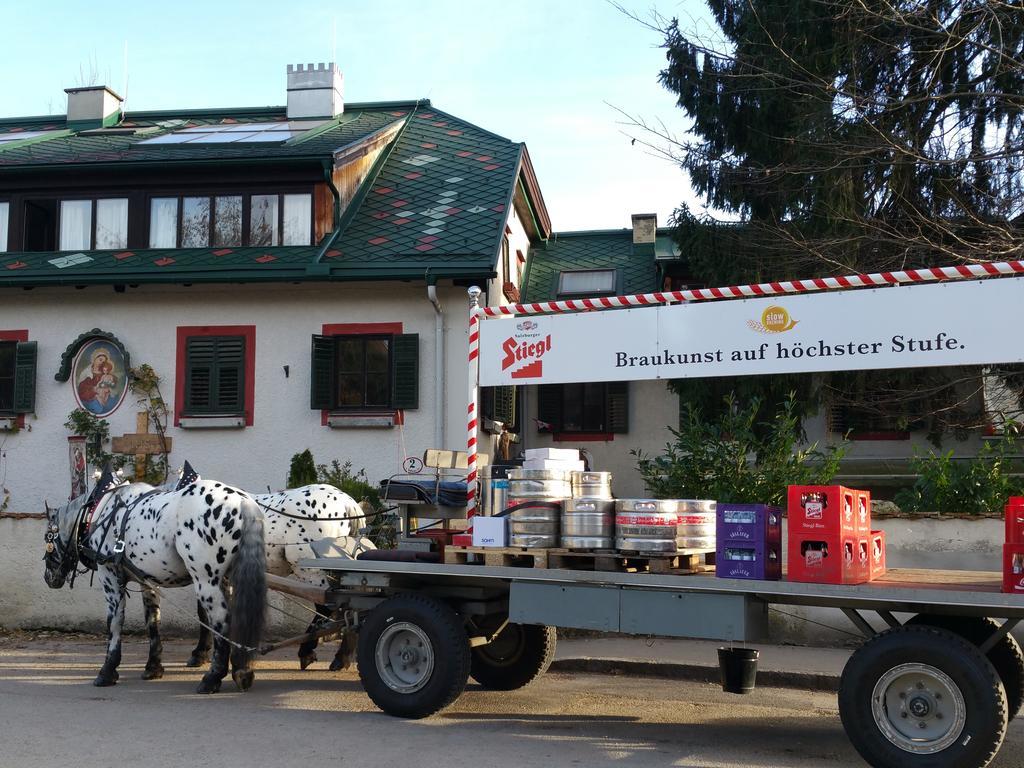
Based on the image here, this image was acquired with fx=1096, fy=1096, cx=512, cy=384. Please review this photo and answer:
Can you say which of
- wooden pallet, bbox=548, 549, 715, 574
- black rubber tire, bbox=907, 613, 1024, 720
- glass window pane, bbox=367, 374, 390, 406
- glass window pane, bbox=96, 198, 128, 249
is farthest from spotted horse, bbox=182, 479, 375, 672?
glass window pane, bbox=96, 198, 128, 249

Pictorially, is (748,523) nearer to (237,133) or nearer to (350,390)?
(350,390)

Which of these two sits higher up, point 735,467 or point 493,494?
point 735,467

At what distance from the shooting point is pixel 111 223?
1705 centimetres

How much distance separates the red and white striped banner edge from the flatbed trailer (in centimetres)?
216

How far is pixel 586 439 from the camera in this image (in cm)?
1895

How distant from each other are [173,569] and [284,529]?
124 centimetres

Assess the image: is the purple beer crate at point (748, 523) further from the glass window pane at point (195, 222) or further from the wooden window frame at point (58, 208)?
the wooden window frame at point (58, 208)

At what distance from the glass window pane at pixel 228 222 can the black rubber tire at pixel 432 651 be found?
9.63 meters

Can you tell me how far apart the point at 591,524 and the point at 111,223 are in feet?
39.5

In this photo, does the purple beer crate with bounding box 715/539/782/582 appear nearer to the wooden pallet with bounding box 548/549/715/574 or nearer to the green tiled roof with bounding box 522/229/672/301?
the wooden pallet with bounding box 548/549/715/574

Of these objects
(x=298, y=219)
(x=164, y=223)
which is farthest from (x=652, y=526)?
(x=164, y=223)

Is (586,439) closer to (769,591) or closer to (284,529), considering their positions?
(284,529)

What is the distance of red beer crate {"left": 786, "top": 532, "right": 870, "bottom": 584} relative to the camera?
266 inches

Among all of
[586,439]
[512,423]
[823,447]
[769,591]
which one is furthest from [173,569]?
[823,447]
